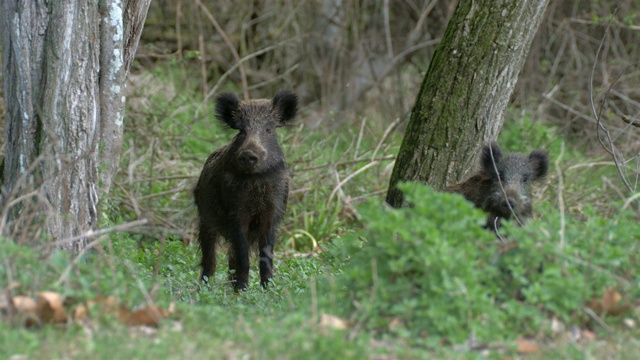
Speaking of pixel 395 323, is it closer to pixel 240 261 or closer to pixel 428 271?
pixel 428 271

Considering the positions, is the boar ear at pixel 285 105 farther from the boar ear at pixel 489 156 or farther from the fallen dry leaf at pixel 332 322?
the fallen dry leaf at pixel 332 322

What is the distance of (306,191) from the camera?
1036 centimetres

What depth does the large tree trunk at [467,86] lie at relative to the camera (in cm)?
712

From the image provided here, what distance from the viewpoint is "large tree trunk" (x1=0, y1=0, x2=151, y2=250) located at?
5.51m

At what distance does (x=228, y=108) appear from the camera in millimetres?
7617

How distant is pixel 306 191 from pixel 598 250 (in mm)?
5911

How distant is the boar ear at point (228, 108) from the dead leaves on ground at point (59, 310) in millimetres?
3232

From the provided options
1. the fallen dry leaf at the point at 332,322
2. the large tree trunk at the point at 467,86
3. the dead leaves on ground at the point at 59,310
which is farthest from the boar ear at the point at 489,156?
the dead leaves on ground at the point at 59,310

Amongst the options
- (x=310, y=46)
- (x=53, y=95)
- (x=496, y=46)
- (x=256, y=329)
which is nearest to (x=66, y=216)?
(x=53, y=95)

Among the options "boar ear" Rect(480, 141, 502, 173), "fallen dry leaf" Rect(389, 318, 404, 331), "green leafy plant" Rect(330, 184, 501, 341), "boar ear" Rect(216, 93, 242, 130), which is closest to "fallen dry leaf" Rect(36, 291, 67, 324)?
"green leafy plant" Rect(330, 184, 501, 341)

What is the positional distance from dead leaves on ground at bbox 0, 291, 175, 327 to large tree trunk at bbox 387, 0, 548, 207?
3.33 metres

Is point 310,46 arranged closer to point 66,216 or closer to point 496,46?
point 496,46

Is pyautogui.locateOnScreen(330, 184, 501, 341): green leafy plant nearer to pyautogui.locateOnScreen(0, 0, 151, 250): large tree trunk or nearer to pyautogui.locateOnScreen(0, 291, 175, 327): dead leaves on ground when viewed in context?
pyautogui.locateOnScreen(0, 291, 175, 327): dead leaves on ground

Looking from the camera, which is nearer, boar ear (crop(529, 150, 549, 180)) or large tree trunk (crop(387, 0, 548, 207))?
large tree trunk (crop(387, 0, 548, 207))
